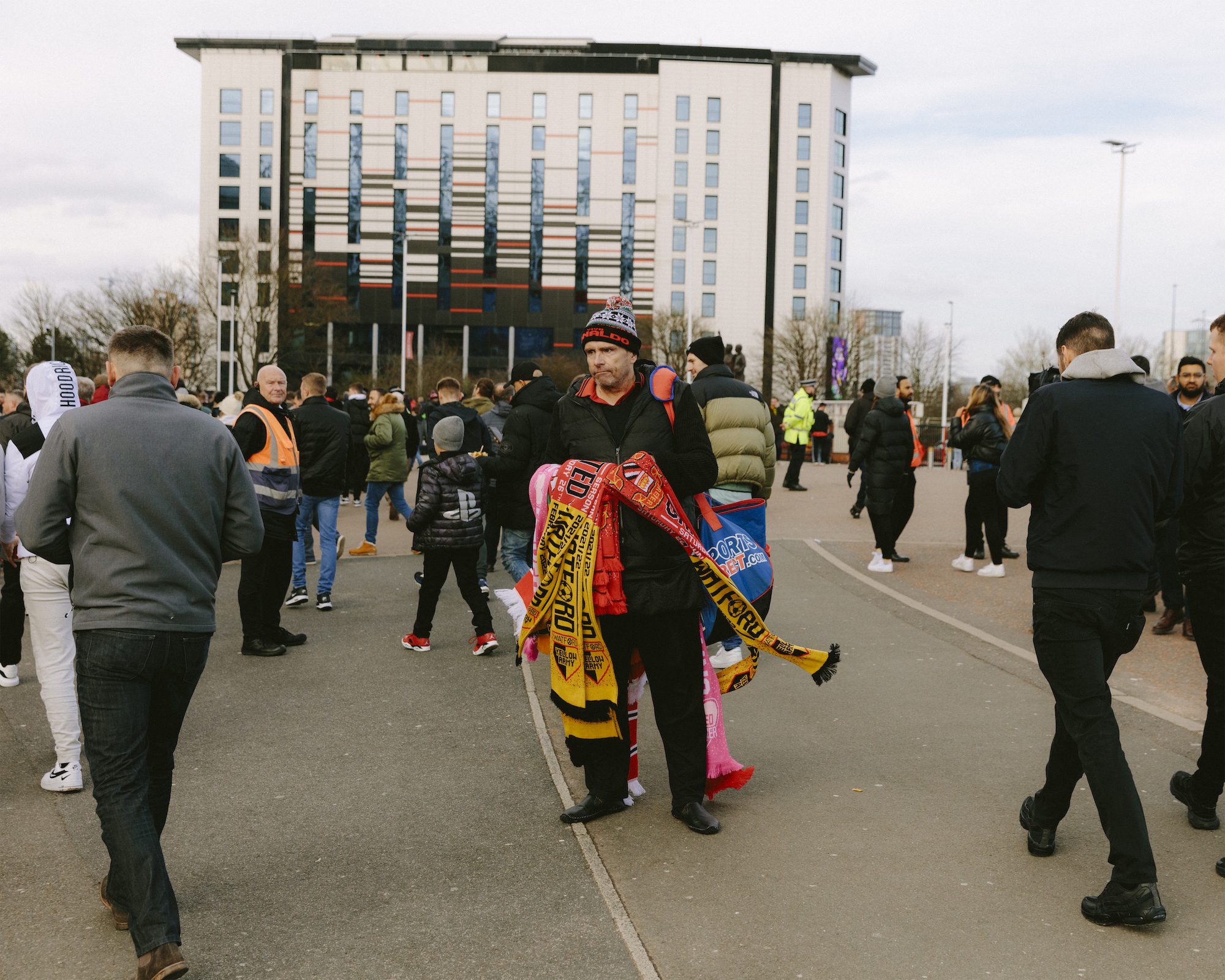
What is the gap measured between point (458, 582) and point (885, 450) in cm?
542

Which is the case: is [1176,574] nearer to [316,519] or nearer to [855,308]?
[316,519]

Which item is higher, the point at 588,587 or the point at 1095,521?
the point at 1095,521

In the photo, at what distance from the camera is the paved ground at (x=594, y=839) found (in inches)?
143

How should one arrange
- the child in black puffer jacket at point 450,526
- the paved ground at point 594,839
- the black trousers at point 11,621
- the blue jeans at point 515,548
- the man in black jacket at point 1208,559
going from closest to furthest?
the paved ground at point 594,839, the man in black jacket at point 1208,559, the black trousers at point 11,621, the child in black puffer jacket at point 450,526, the blue jeans at point 515,548

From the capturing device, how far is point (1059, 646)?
408 cm

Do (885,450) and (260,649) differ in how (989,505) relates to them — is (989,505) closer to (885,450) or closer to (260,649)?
(885,450)

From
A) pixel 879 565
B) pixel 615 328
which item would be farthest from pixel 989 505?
pixel 615 328

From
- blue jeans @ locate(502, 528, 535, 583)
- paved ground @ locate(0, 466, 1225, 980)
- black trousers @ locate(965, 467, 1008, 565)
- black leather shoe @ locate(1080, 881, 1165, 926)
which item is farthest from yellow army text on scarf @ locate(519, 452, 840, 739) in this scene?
black trousers @ locate(965, 467, 1008, 565)

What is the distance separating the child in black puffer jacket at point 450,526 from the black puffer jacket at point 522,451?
0.26m

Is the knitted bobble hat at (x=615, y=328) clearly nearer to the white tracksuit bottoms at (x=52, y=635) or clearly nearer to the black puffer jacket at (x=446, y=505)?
the white tracksuit bottoms at (x=52, y=635)

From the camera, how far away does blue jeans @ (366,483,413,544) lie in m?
13.7

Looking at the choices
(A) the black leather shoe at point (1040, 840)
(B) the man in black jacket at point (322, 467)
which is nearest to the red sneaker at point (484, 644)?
(B) the man in black jacket at point (322, 467)

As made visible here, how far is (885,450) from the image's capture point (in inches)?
468

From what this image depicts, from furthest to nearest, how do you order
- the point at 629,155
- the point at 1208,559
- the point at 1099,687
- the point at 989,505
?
the point at 629,155, the point at 989,505, the point at 1208,559, the point at 1099,687
